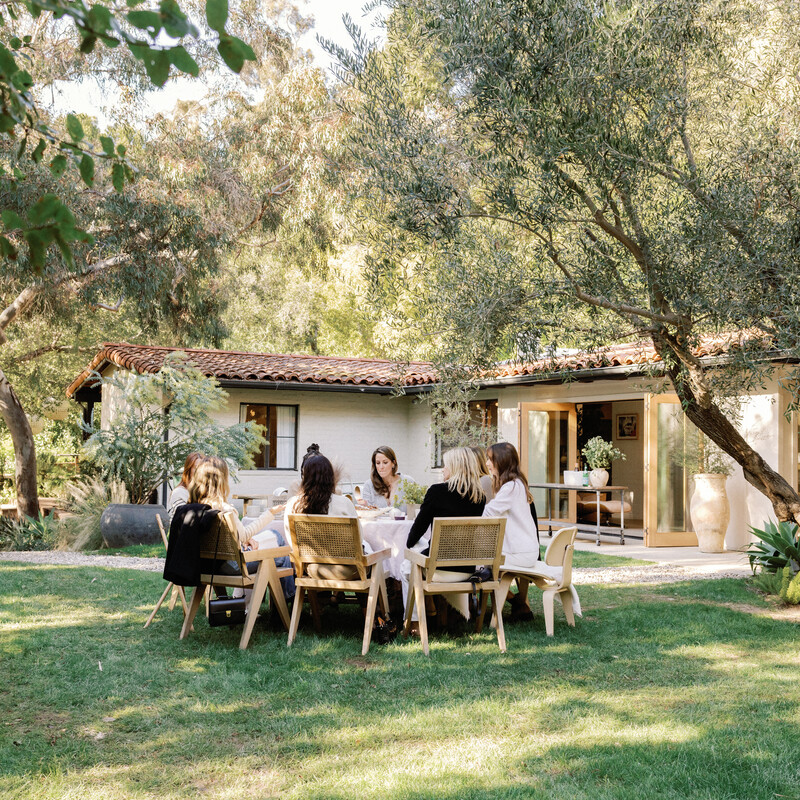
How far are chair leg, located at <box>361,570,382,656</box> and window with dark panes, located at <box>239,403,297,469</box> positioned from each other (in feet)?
34.9

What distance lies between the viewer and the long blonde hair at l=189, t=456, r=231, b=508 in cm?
579

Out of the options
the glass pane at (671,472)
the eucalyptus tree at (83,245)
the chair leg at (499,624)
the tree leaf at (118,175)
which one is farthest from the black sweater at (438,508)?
the glass pane at (671,472)

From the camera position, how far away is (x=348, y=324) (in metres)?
25.4

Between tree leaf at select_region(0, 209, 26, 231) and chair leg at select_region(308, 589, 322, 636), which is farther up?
tree leaf at select_region(0, 209, 26, 231)

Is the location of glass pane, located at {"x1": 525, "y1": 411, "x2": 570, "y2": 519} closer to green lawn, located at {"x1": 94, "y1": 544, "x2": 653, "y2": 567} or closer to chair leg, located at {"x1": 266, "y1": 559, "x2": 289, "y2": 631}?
green lawn, located at {"x1": 94, "y1": 544, "x2": 653, "y2": 567}

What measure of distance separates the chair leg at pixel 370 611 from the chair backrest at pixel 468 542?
416 millimetres

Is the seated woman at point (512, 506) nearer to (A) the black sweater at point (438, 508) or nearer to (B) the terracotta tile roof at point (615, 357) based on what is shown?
(A) the black sweater at point (438, 508)

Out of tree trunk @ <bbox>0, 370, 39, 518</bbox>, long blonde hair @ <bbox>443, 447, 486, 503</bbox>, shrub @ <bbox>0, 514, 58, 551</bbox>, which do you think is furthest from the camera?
tree trunk @ <bbox>0, 370, 39, 518</bbox>

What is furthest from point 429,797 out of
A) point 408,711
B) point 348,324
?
point 348,324

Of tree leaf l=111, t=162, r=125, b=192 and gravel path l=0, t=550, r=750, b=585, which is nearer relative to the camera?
tree leaf l=111, t=162, r=125, b=192

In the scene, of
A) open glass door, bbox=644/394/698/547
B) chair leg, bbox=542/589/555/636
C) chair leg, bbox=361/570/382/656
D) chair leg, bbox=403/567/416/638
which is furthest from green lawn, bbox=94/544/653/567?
chair leg, bbox=361/570/382/656

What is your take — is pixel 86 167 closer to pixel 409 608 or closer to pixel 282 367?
pixel 409 608

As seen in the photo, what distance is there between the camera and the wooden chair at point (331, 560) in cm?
555

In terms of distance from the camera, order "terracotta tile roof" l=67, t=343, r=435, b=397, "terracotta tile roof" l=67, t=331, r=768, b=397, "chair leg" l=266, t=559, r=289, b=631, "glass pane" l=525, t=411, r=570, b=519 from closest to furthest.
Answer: "chair leg" l=266, t=559, r=289, b=631
"terracotta tile roof" l=67, t=331, r=768, b=397
"glass pane" l=525, t=411, r=570, b=519
"terracotta tile roof" l=67, t=343, r=435, b=397
